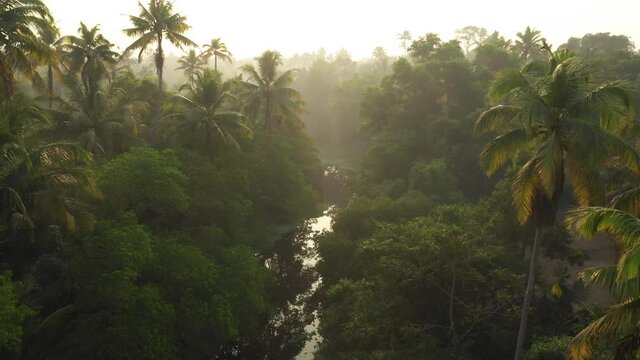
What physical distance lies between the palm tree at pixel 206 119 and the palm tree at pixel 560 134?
Answer: 20.1m

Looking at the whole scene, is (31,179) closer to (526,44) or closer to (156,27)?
(156,27)

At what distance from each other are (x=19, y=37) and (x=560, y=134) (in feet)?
63.7

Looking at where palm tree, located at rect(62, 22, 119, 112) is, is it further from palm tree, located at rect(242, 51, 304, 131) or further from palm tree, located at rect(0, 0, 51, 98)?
palm tree, located at rect(0, 0, 51, 98)

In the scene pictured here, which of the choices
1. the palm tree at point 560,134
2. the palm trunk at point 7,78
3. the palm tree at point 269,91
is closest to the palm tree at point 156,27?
the palm tree at point 269,91

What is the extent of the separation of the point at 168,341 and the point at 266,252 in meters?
15.9

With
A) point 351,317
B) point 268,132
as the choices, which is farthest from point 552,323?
point 268,132

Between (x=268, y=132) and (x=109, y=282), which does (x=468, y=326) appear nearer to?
(x=109, y=282)

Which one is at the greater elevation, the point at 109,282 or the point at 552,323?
the point at 109,282

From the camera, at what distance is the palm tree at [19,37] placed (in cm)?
1753

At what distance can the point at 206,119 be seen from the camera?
29.0 m

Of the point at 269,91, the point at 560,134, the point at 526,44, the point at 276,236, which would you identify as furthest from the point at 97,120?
the point at 526,44

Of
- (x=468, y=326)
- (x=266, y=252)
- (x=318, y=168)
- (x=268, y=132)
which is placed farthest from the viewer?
(x=318, y=168)

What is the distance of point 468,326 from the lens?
55.3ft

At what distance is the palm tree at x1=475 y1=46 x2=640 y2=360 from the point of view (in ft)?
36.2
